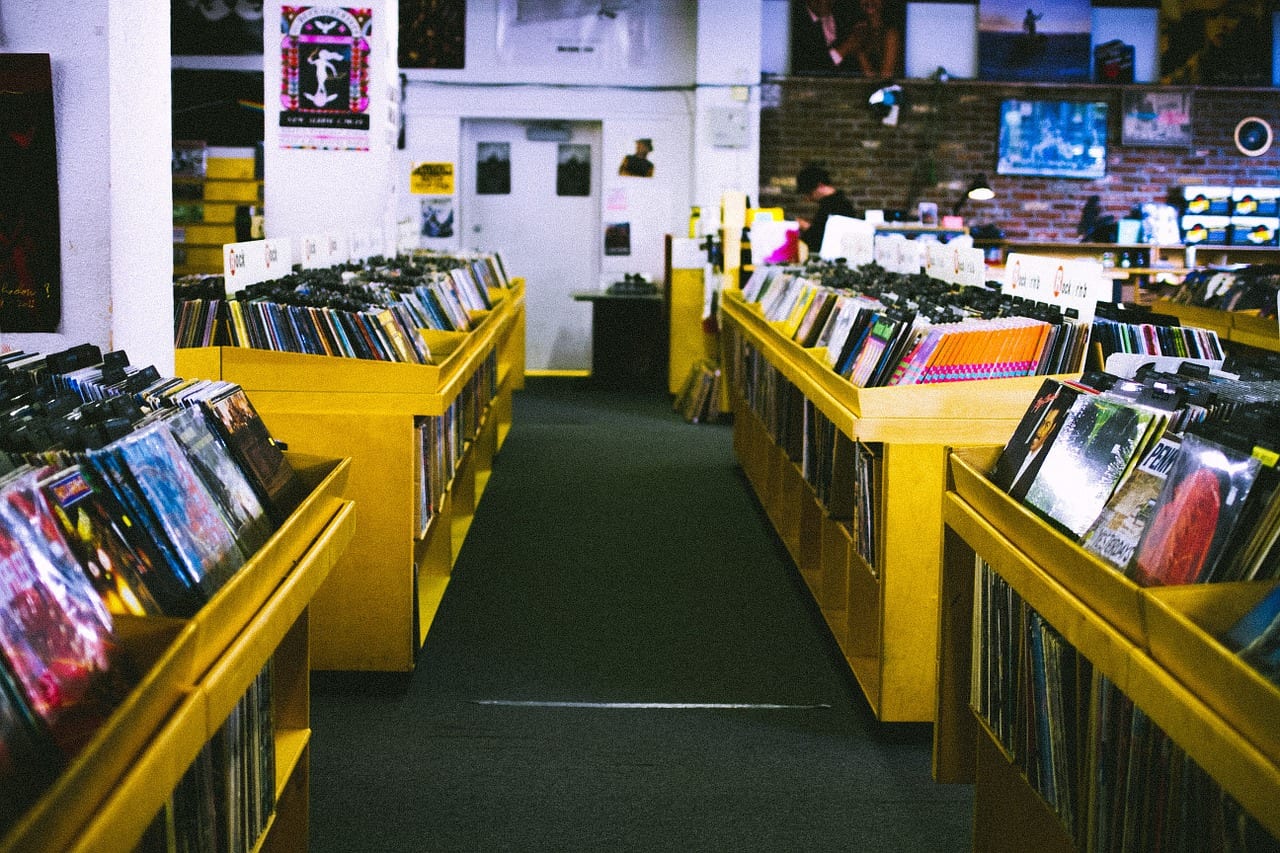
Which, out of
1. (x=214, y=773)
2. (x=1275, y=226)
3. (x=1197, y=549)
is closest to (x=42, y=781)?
(x=214, y=773)

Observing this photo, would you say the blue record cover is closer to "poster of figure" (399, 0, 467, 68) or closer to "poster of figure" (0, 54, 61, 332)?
"poster of figure" (0, 54, 61, 332)

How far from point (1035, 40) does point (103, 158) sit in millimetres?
9435

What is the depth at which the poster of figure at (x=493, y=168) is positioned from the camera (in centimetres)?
1079

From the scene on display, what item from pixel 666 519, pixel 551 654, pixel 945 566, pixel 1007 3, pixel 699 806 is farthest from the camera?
pixel 1007 3

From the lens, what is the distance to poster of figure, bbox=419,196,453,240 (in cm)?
1075

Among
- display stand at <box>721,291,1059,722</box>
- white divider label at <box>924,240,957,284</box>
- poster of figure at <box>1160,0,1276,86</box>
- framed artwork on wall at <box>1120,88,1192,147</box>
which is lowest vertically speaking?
display stand at <box>721,291,1059,722</box>

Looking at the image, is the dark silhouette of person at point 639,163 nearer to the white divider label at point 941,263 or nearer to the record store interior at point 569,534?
the record store interior at point 569,534

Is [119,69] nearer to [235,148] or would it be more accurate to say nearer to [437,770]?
[437,770]

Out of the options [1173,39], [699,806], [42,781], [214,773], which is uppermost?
[1173,39]

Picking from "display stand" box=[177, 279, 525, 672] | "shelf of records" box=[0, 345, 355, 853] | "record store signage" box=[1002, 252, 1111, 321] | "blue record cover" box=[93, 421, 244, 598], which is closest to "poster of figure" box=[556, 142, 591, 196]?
"record store signage" box=[1002, 252, 1111, 321]

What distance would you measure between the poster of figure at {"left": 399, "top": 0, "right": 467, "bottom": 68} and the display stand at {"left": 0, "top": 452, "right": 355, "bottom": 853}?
28.7 feet

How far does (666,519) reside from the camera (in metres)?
5.93

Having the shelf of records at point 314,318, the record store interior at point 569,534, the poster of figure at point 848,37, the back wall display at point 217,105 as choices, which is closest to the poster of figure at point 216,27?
the back wall display at point 217,105

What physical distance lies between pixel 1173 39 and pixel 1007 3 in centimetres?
148
